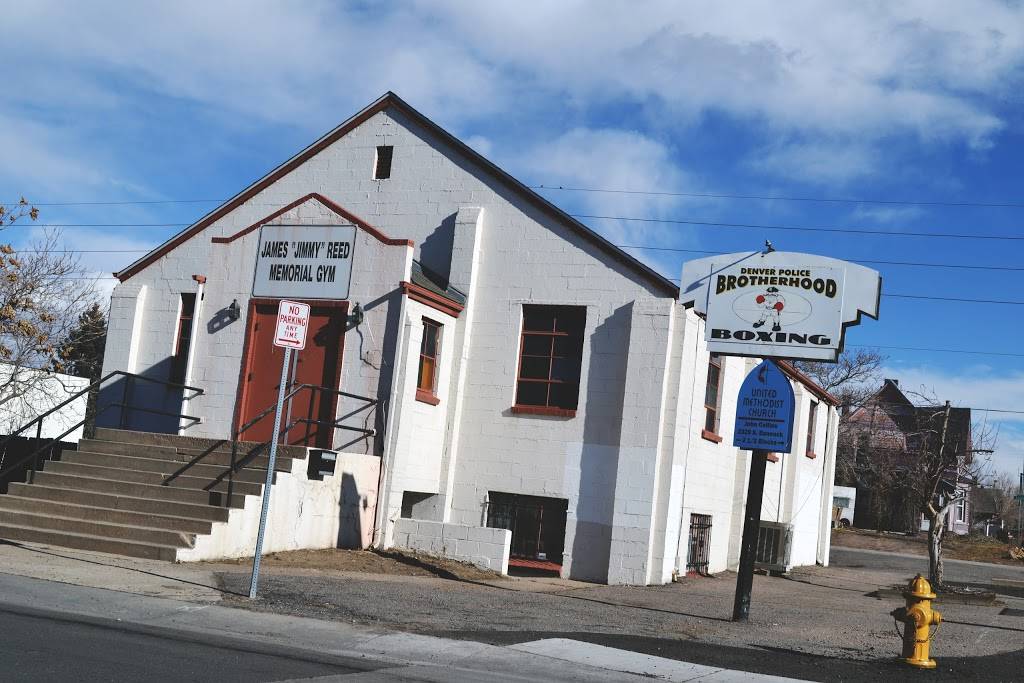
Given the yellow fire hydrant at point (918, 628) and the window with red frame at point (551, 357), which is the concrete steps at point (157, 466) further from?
the yellow fire hydrant at point (918, 628)

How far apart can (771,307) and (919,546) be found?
33176mm

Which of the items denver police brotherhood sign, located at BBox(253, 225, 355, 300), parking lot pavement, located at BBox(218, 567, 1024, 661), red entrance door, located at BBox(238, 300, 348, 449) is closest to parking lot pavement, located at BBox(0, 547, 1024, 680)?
parking lot pavement, located at BBox(218, 567, 1024, 661)

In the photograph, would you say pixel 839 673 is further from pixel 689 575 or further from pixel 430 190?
pixel 430 190

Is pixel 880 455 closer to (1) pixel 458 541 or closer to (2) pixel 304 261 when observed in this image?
(1) pixel 458 541

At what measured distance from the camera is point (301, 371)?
18.5m

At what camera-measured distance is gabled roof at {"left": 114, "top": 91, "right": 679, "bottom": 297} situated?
60.7ft

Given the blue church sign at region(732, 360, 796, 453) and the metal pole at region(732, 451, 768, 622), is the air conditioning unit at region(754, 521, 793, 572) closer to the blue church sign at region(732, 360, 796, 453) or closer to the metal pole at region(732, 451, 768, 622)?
the metal pole at region(732, 451, 768, 622)

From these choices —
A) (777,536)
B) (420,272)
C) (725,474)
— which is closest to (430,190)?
(420,272)

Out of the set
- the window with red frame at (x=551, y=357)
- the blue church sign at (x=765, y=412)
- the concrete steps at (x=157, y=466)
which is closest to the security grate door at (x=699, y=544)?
the window with red frame at (x=551, y=357)

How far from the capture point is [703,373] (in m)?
19.7

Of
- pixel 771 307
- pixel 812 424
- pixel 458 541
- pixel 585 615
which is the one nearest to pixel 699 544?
pixel 458 541

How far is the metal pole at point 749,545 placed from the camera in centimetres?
1298

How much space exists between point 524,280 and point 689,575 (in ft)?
22.0

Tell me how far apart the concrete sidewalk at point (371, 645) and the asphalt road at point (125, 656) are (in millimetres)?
Answer: 113
